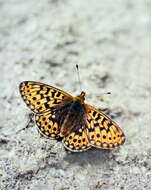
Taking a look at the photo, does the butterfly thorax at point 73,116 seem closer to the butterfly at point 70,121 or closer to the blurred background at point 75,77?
the butterfly at point 70,121

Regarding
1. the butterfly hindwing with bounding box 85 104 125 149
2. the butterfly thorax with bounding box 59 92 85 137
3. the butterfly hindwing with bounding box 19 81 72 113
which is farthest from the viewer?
the butterfly hindwing with bounding box 19 81 72 113

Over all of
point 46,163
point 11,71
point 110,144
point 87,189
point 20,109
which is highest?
point 11,71

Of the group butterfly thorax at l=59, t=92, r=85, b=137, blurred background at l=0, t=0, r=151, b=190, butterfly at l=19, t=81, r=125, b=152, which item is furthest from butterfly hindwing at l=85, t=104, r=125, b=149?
blurred background at l=0, t=0, r=151, b=190

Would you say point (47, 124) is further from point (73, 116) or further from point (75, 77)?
point (75, 77)

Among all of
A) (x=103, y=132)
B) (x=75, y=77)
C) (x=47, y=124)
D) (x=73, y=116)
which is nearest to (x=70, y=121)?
(x=73, y=116)

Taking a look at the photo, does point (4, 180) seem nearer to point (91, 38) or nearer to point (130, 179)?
point (130, 179)

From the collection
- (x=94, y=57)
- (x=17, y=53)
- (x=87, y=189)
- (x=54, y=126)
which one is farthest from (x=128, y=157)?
(x=17, y=53)

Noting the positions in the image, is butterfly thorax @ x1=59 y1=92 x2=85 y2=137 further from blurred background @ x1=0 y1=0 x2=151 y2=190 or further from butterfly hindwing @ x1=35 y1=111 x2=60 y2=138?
blurred background @ x1=0 y1=0 x2=151 y2=190
